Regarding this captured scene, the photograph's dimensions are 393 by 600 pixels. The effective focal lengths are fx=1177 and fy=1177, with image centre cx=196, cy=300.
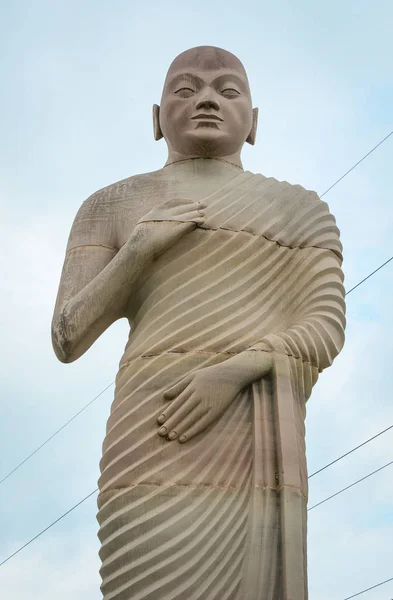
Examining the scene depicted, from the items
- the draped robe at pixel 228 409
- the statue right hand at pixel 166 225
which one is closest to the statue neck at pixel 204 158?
the draped robe at pixel 228 409

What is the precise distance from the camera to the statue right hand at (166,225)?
9078 mm

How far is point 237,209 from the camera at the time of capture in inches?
372

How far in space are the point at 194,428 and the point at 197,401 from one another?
193 millimetres

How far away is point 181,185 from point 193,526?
10.1 ft

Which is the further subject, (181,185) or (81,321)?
(181,185)

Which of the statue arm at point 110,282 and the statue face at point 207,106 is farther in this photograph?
the statue face at point 207,106

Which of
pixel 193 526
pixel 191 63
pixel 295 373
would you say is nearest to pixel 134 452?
pixel 193 526

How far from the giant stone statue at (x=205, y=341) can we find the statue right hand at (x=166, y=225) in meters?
0.02

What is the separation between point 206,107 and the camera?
9.90 metres

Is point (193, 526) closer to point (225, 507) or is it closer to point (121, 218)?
point (225, 507)

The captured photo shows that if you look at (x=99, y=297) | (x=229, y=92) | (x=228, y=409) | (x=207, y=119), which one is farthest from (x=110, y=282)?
(x=229, y=92)

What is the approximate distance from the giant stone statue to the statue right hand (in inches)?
0.6

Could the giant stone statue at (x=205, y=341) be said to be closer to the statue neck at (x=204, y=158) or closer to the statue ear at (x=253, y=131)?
the statue neck at (x=204, y=158)

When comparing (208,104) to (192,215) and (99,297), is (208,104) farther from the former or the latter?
(99,297)
